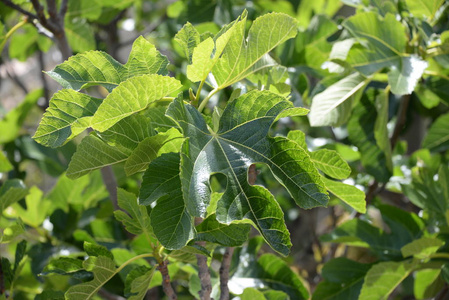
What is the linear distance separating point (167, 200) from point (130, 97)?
0.41 feet

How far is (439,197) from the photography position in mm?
982

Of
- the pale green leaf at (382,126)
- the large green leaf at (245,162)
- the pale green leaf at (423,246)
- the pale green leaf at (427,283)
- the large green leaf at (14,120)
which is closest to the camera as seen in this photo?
the large green leaf at (245,162)

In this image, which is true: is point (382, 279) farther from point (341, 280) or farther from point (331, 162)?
point (331, 162)

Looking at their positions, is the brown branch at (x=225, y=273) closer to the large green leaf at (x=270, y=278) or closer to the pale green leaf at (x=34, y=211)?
the large green leaf at (x=270, y=278)

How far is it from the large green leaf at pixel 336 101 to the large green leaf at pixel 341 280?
0.28m

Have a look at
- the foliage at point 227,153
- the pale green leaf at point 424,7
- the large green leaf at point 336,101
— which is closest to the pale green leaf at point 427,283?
the foliage at point 227,153

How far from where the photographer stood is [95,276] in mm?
691

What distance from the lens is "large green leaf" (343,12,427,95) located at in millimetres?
926

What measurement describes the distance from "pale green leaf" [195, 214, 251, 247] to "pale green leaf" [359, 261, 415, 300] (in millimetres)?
357

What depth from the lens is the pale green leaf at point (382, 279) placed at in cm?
Result: 90

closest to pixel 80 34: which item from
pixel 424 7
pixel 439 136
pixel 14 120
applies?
pixel 14 120

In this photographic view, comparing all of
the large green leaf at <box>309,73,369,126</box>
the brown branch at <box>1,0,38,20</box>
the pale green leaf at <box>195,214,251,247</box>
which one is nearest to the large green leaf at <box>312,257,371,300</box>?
the large green leaf at <box>309,73,369,126</box>

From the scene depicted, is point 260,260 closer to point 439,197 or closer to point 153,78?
point 439,197

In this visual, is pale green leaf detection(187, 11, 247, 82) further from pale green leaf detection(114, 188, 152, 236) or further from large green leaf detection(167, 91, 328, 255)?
pale green leaf detection(114, 188, 152, 236)
